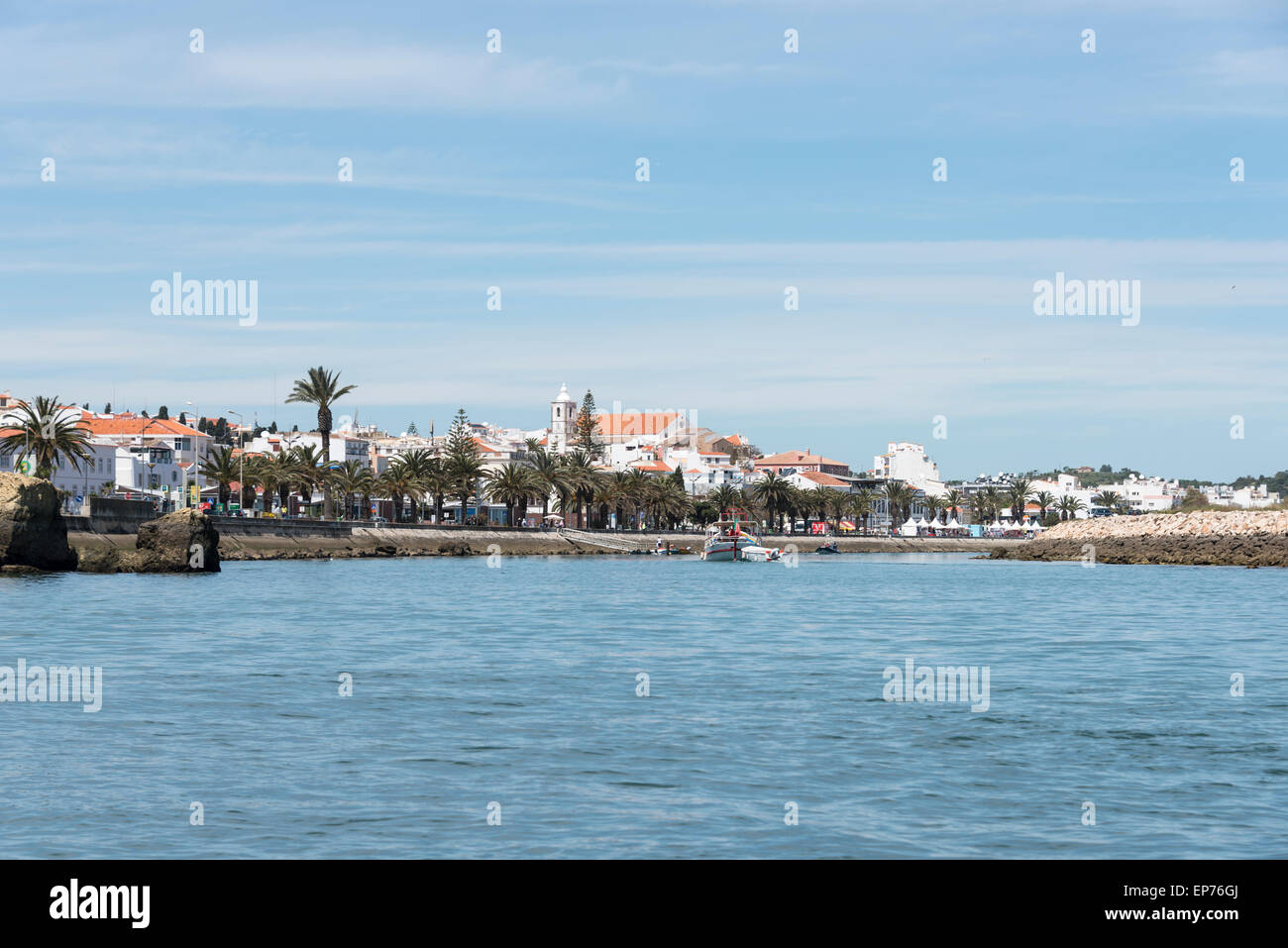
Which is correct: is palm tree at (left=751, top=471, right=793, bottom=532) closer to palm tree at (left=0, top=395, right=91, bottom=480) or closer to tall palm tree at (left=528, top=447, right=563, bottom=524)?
tall palm tree at (left=528, top=447, right=563, bottom=524)

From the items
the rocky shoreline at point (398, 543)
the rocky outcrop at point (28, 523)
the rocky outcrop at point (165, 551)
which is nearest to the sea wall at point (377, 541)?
the rocky shoreline at point (398, 543)

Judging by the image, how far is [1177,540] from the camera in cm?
12888

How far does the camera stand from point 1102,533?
14600 cm

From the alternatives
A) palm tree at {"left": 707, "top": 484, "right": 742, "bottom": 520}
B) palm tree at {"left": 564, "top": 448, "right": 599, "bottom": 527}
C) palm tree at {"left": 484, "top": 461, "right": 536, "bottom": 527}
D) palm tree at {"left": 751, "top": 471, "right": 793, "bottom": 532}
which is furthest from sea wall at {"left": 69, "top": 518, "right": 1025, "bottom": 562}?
palm tree at {"left": 707, "top": 484, "right": 742, "bottom": 520}

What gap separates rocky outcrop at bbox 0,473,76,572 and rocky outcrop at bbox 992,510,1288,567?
95.4 metres

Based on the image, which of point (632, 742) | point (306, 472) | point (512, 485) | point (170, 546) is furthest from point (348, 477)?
point (632, 742)

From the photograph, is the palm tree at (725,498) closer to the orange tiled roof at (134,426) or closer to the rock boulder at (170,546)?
the orange tiled roof at (134,426)

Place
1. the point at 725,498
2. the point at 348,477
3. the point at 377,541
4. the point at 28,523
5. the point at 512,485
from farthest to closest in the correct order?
the point at 725,498, the point at 512,485, the point at 348,477, the point at 377,541, the point at 28,523

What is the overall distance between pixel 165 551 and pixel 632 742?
6071 cm

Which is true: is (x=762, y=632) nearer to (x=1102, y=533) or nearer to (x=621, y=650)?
(x=621, y=650)

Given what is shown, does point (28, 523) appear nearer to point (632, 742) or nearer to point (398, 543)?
point (398, 543)
